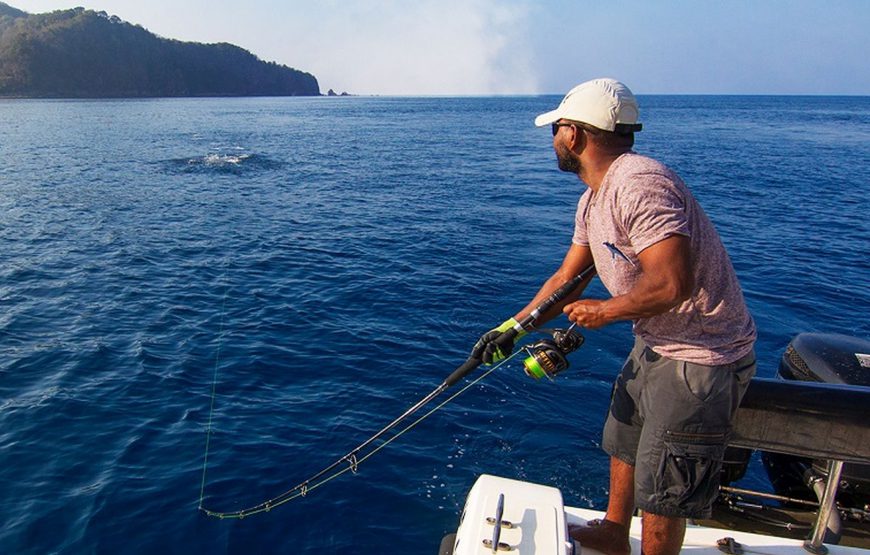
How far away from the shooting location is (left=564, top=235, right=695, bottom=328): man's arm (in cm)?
274

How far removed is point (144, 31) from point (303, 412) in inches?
7898

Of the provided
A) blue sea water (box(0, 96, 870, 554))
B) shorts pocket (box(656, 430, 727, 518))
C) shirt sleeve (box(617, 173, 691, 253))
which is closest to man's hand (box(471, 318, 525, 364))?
shorts pocket (box(656, 430, 727, 518))

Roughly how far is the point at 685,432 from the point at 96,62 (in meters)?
171

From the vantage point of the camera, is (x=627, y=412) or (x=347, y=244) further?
(x=347, y=244)

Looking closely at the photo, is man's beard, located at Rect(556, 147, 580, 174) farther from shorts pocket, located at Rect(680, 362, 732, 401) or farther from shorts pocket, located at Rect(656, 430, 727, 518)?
shorts pocket, located at Rect(656, 430, 727, 518)

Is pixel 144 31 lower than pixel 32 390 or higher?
higher

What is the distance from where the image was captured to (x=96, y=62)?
146 metres

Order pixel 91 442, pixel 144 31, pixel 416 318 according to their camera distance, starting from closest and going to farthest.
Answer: pixel 91 442 < pixel 416 318 < pixel 144 31

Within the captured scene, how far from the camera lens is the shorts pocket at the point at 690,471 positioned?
121 inches

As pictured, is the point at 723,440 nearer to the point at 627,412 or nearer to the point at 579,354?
the point at 627,412

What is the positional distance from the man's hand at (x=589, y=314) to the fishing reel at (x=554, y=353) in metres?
0.44

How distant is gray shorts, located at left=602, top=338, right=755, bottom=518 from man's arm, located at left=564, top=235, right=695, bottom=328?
0.44 m

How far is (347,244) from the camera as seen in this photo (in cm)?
1706

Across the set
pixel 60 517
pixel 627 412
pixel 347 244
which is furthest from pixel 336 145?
pixel 627 412
